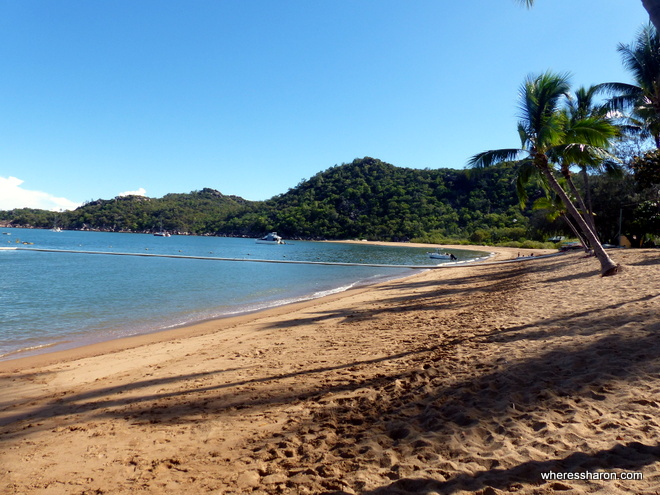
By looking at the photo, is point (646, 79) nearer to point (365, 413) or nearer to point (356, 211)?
point (365, 413)

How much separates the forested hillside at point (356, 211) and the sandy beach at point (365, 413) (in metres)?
39.7

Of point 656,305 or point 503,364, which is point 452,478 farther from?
point 656,305

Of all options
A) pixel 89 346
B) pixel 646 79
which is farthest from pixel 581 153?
pixel 89 346

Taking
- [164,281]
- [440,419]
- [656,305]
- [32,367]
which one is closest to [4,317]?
[32,367]

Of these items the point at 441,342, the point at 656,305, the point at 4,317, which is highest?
the point at 656,305

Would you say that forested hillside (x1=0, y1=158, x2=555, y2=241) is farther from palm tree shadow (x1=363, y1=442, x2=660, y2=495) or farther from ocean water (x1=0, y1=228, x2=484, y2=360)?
palm tree shadow (x1=363, y1=442, x2=660, y2=495)

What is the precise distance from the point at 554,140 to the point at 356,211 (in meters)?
97.2

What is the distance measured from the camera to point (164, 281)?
21.8 metres

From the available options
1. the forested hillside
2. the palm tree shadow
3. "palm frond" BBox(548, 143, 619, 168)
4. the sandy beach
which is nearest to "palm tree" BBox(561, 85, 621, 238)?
"palm frond" BBox(548, 143, 619, 168)

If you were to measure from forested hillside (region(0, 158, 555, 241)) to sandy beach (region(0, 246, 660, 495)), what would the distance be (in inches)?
1563

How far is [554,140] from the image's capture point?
12008 millimetres

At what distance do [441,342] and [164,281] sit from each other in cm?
1886

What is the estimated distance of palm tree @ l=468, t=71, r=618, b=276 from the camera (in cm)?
1135

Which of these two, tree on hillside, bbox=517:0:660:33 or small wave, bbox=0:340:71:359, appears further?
small wave, bbox=0:340:71:359
